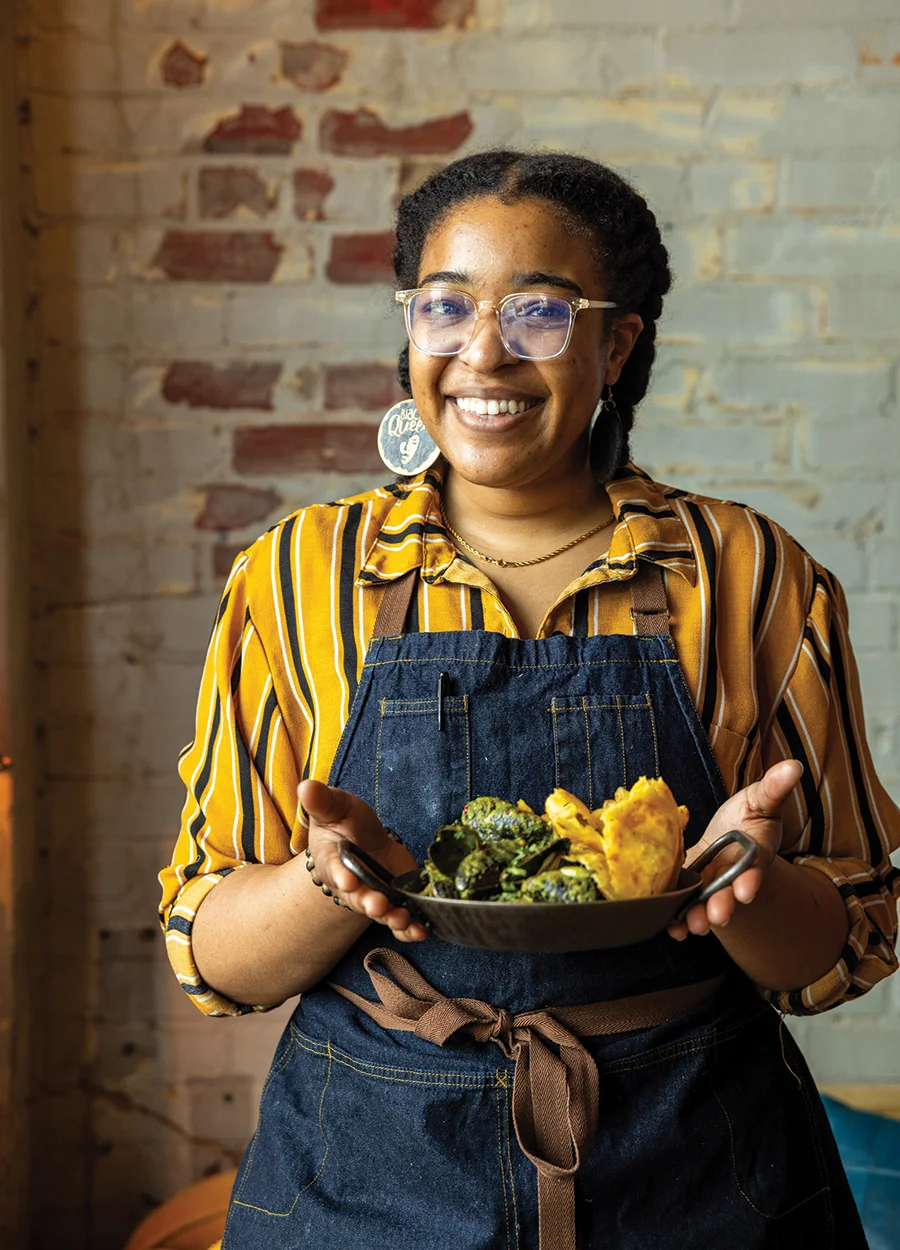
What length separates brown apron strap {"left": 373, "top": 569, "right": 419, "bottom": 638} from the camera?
1.32m

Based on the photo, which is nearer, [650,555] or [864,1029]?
[650,555]

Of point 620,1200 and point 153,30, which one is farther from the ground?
point 153,30

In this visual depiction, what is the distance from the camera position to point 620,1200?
1169 millimetres

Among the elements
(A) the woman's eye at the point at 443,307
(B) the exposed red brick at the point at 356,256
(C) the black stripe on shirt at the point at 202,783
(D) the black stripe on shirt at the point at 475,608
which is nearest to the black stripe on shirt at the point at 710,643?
(D) the black stripe on shirt at the point at 475,608

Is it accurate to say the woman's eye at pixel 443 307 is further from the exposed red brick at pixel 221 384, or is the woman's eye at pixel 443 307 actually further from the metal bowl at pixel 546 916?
the exposed red brick at pixel 221 384

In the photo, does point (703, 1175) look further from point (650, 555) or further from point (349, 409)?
point (349, 409)

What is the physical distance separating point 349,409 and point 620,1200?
1.30m

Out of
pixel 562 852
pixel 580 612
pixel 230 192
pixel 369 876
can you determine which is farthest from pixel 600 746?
pixel 230 192

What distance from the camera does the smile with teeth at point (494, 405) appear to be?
127cm

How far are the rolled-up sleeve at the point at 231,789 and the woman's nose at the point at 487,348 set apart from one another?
0.34 metres

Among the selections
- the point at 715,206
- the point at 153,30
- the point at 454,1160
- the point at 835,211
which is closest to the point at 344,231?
the point at 153,30

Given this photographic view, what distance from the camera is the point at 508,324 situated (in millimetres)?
1251

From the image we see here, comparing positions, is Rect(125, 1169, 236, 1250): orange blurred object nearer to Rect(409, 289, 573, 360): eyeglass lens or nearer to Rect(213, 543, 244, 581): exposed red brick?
Rect(213, 543, 244, 581): exposed red brick

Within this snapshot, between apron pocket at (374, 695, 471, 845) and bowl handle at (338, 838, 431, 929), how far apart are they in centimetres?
23
